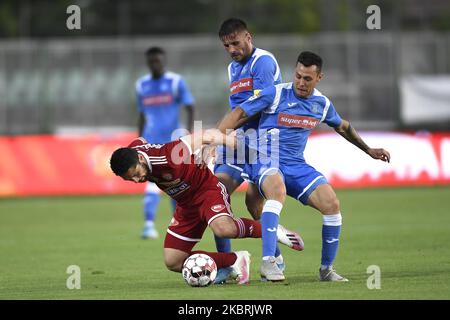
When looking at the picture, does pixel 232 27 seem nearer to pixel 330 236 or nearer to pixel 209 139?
pixel 209 139

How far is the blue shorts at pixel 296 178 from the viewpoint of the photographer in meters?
9.46

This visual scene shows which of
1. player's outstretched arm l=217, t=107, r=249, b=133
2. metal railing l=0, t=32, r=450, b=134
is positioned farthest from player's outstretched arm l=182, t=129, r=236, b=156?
metal railing l=0, t=32, r=450, b=134

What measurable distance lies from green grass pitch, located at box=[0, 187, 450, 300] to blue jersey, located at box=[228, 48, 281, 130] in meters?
1.80

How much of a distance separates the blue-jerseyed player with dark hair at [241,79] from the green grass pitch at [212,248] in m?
0.83

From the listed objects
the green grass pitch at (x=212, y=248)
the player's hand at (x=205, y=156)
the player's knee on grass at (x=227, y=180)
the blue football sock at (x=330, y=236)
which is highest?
the player's hand at (x=205, y=156)

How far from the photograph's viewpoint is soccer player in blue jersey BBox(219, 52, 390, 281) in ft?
30.6

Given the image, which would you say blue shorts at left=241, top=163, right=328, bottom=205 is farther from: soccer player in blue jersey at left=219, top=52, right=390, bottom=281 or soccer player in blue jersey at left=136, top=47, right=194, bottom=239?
soccer player in blue jersey at left=136, top=47, right=194, bottom=239

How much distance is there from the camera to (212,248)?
1287cm

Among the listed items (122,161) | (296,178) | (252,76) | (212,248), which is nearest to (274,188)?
(296,178)

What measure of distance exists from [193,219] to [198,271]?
68 cm

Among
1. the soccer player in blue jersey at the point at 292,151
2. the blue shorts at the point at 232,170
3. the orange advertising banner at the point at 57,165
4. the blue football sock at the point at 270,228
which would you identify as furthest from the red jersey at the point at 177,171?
the orange advertising banner at the point at 57,165

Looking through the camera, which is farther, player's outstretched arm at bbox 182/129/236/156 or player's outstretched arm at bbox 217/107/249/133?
player's outstretched arm at bbox 217/107/249/133

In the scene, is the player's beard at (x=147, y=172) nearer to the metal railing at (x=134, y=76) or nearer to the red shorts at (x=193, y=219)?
the red shorts at (x=193, y=219)
